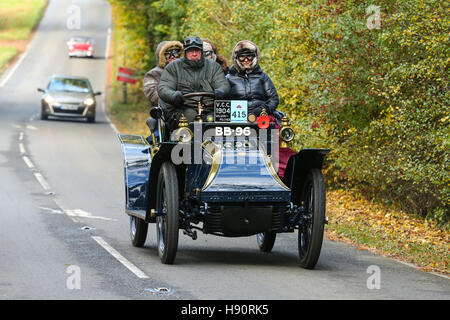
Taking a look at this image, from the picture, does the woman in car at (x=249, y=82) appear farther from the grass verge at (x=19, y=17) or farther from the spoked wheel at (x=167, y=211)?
the grass verge at (x=19, y=17)

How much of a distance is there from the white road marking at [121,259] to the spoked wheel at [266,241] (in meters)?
1.95

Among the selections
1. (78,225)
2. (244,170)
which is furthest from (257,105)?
(78,225)

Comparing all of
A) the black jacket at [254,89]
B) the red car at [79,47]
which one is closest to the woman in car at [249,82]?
the black jacket at [254,89]

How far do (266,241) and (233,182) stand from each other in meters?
2.26

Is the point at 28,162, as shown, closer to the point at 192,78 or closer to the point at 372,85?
the point at 372,85

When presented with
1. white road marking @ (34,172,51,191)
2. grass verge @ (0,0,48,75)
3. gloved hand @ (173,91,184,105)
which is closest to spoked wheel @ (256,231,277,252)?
gloved hand @ (173,91,184,105)

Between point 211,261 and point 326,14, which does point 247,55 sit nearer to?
point 211,261

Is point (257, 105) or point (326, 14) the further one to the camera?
point (326, 14)

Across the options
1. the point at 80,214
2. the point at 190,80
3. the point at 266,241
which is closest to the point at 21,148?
the point at 80,214

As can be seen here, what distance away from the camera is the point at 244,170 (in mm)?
9719

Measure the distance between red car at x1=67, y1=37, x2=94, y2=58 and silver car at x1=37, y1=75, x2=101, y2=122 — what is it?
105 feet

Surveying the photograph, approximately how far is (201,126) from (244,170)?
793mm

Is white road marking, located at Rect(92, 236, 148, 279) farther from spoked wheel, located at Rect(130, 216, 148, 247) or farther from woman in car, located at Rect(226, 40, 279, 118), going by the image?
woman in car, located at Rect(226, 40, 279, 118)

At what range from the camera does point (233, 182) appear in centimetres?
960
